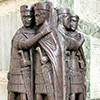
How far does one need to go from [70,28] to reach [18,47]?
A: 0.31 metres

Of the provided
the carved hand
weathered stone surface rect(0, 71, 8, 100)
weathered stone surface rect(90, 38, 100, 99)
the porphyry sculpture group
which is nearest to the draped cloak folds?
the porphyry sculpture group

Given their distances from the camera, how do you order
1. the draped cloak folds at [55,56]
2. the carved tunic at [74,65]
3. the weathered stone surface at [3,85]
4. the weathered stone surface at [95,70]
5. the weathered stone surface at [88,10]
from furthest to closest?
the weathered stone surface at [95,70] → the weathered stone surface at [88,10] → the weathered stone surface at [3,85] → the carved tunic at [74,65] → the draped cloak folds at [55,56]

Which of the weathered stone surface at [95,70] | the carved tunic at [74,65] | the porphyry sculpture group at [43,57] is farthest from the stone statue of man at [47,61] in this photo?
the weathered stone surface at [95,70]

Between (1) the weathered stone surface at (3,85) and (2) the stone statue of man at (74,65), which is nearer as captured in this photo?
(2) the stone statue of man at (74,65)

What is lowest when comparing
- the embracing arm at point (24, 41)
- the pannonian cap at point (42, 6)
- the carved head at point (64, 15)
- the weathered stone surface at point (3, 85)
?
the weathered stone surface at point (3, 85)

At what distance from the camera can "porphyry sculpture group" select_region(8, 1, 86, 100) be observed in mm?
1129

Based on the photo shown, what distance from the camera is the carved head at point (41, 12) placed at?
3.81 feet

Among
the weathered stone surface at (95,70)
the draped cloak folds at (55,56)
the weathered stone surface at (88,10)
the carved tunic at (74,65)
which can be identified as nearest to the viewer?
the draped cloak folds at (55,56)

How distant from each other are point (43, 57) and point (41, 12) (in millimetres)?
213

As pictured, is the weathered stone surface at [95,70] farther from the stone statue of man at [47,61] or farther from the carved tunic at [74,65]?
the stone statue of man at [47,61]

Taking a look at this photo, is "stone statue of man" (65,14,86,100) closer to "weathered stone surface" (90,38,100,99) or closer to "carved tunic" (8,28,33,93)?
"carved tunic" (8,28,33,93)

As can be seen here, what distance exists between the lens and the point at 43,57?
114cm

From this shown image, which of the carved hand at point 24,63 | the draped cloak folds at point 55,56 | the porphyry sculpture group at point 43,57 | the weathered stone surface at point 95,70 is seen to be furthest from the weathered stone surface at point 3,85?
the weathered stone surface at point 95,70

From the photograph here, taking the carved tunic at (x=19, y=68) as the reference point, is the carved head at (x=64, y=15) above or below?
above
